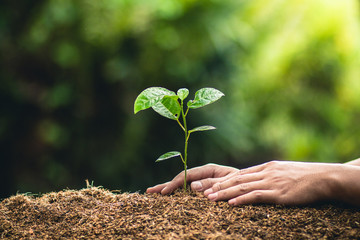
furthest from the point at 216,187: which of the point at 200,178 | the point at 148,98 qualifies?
the point at 148,98

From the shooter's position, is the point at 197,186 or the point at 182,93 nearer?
the point at 182,93

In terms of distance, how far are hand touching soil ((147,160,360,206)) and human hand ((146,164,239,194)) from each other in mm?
57

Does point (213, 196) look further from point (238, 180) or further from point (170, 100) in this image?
point (170, 100)

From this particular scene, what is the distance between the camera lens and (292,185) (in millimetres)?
1126

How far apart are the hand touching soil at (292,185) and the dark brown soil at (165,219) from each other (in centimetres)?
3

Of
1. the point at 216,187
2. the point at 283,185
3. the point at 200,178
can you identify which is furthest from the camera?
the point at 200,178

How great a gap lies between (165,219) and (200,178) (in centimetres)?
37

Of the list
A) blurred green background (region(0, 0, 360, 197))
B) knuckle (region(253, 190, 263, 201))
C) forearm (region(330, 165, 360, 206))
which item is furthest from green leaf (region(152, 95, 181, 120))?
blurred green background (region(0, 0, 360, 197))

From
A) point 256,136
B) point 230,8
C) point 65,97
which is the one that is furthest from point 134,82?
point 256,136

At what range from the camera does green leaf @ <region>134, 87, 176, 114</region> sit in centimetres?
112

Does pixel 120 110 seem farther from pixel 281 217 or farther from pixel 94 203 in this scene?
pixel 281 217

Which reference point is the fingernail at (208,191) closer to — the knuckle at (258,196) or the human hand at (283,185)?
the human hand at (283,185)

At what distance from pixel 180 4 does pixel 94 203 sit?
3398mm

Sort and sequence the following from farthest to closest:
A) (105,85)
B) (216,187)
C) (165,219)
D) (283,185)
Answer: (105,85)
(216,187)
(283,185)
(165,219)
